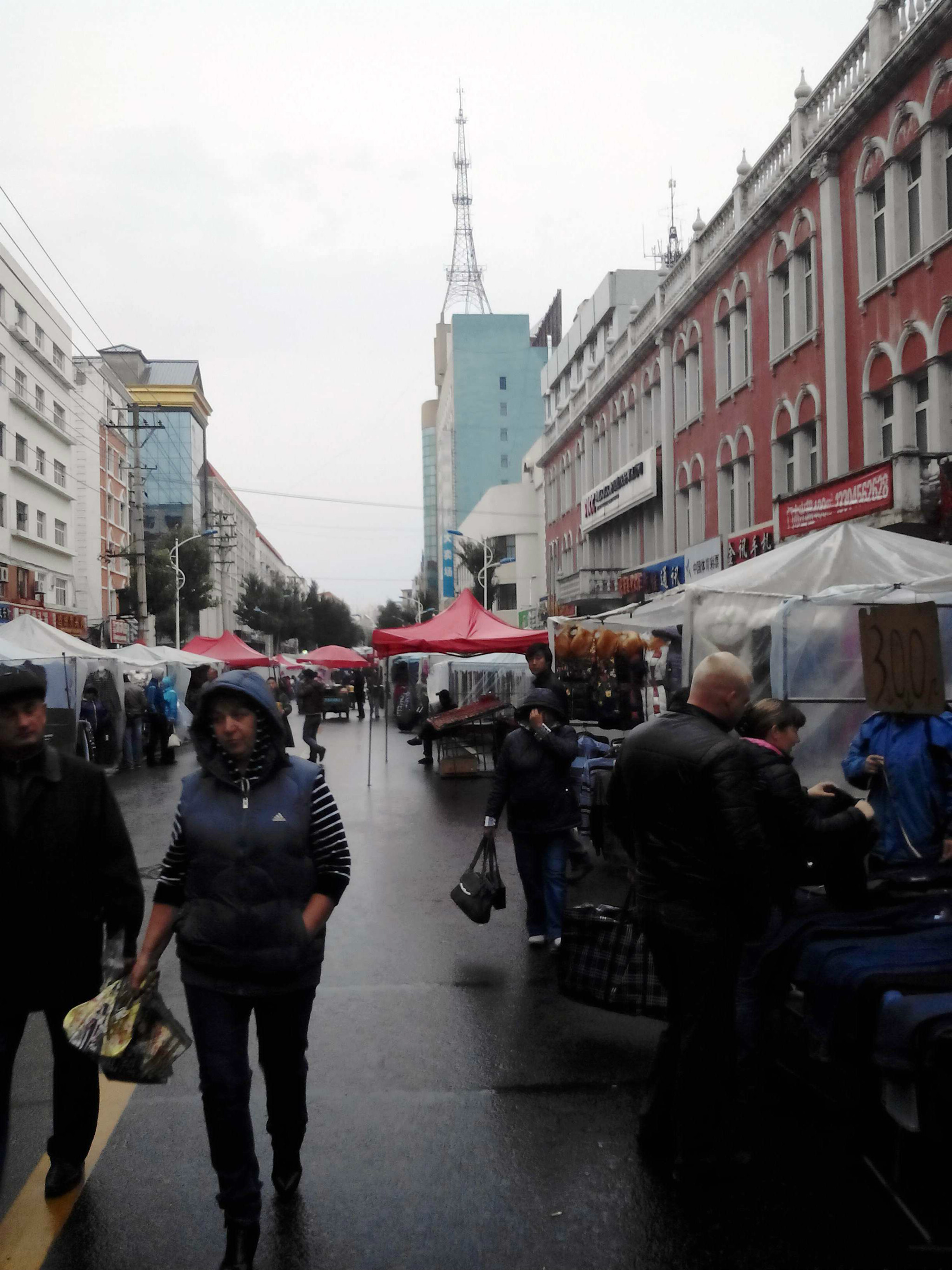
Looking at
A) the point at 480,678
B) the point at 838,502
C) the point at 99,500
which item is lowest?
the point at 480,678

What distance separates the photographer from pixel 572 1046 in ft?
17.7

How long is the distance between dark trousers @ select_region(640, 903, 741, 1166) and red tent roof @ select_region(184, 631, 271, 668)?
92.0 ft

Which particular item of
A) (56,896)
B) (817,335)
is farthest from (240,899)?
(817,335)

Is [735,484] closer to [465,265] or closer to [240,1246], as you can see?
[240,1246]

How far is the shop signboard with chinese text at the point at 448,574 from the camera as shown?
9781 cm

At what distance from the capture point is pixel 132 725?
21.2 m

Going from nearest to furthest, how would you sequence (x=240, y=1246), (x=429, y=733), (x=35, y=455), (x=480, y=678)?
(x=240, y=1246) < (x=429, y=733) < (x=480, y=678) < (x=35, y=455)

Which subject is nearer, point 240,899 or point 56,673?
point 240,899

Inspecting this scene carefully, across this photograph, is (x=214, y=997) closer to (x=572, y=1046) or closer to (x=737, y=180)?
(x=572, y=1046)

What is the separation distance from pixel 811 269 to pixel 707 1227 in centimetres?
2093

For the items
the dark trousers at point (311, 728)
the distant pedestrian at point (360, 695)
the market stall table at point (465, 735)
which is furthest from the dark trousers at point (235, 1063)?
the distant pedestrian at point (360, 695)

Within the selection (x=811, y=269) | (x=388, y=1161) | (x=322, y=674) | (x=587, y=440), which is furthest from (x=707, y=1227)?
(x=322, y=674)

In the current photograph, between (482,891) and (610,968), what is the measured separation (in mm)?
2132

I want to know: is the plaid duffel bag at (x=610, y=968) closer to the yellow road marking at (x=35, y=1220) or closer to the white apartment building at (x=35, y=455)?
the yellow road marking at (x=35, y=1220)
